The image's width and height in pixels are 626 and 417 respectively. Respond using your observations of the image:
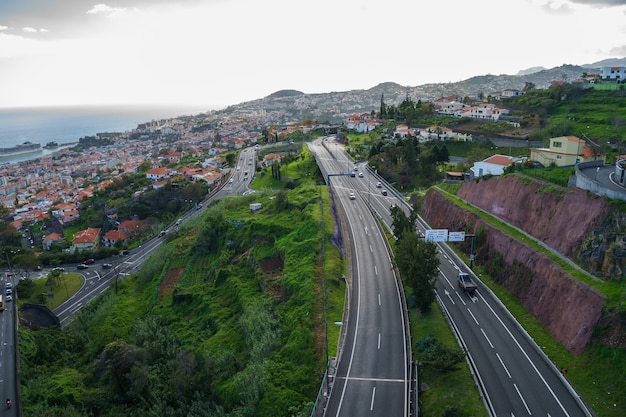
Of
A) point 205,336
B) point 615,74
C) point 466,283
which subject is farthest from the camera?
point 615,74

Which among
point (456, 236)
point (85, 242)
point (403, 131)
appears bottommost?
point (85, 242)

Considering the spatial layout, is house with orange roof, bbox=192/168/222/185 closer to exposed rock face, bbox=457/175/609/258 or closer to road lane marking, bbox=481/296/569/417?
exposed rock face, bbox=457/175/609/258

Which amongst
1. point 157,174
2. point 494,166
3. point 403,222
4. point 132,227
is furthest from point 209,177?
point 403,222

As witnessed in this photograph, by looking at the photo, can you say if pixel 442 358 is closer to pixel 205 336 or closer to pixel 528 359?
pixel 528 359

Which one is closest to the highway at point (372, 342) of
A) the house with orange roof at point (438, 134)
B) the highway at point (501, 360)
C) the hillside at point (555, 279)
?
the highway at point (501, 360)

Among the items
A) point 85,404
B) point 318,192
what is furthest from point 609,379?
point 318,192

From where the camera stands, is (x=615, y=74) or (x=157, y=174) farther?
(x=157, y=174)

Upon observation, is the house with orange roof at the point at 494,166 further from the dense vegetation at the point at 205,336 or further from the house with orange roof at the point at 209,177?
the house with orange roof at the point at 209,177
